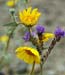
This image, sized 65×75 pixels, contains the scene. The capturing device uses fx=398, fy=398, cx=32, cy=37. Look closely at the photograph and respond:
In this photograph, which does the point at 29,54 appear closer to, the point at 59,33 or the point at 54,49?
the point at 59,33

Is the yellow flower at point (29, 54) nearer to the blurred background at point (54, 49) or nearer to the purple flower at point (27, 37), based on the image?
the purple flower at point (27, 37)

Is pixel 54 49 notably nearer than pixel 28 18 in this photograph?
No

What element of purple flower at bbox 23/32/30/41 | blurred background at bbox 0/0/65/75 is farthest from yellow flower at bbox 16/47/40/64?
blurred background at bbox 0/0/65/75

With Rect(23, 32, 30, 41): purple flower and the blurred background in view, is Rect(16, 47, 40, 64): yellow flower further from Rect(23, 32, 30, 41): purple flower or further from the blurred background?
the blurred background

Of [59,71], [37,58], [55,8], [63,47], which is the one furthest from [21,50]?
[55,8]

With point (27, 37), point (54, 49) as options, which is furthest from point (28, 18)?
point (54, 49)

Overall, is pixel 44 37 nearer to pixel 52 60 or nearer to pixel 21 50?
pixel 21 50
